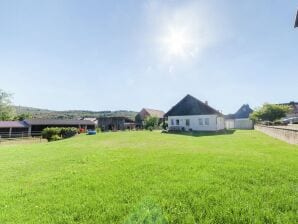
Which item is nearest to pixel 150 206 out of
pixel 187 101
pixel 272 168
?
pixel 272 168

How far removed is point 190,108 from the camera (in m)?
42.4

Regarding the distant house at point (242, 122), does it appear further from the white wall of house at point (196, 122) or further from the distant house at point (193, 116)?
the white wall of house at point (196, 122)

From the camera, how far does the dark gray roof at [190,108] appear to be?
4075 cm

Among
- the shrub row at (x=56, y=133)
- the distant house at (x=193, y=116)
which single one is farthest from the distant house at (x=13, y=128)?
the distant house at (x=193, y=116)

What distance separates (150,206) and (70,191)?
2517mm

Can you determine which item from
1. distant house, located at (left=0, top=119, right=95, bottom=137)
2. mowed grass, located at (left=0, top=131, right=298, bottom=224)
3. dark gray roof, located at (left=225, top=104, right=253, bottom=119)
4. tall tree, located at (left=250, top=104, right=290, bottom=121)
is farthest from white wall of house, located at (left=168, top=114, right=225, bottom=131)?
distant house, located at (left=0, top=119, right=95, bottom=137)

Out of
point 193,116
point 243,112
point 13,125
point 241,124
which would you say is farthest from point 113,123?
point 243,112

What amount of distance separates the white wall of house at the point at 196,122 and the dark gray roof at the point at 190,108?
0.70 metres

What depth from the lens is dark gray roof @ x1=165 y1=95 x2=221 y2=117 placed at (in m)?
40.8

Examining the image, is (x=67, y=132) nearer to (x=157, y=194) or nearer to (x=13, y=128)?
(x=13, y=128)

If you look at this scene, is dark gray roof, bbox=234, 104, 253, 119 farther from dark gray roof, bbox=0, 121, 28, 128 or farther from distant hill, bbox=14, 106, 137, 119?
dark gray roof, bbox=0, 121, 28, 128

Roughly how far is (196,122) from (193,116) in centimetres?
118

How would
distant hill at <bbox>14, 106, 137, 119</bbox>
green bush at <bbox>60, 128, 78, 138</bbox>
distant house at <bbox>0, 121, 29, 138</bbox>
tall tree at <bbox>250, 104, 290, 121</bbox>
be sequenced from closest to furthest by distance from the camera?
green bush at <bbox>60, 128, 78, 138</bbox>
tall tree at <bbox>250, 104, 290, 121</bbox>
distant house at <bbox>0, 121, 29, 138</bbox>
distant hill at <bbox>14, 106, 137, 119</bbox>

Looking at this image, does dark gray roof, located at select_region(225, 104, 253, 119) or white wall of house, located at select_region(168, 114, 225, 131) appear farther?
dark gray roof, located at select_region(225, 104, 253, 119)
